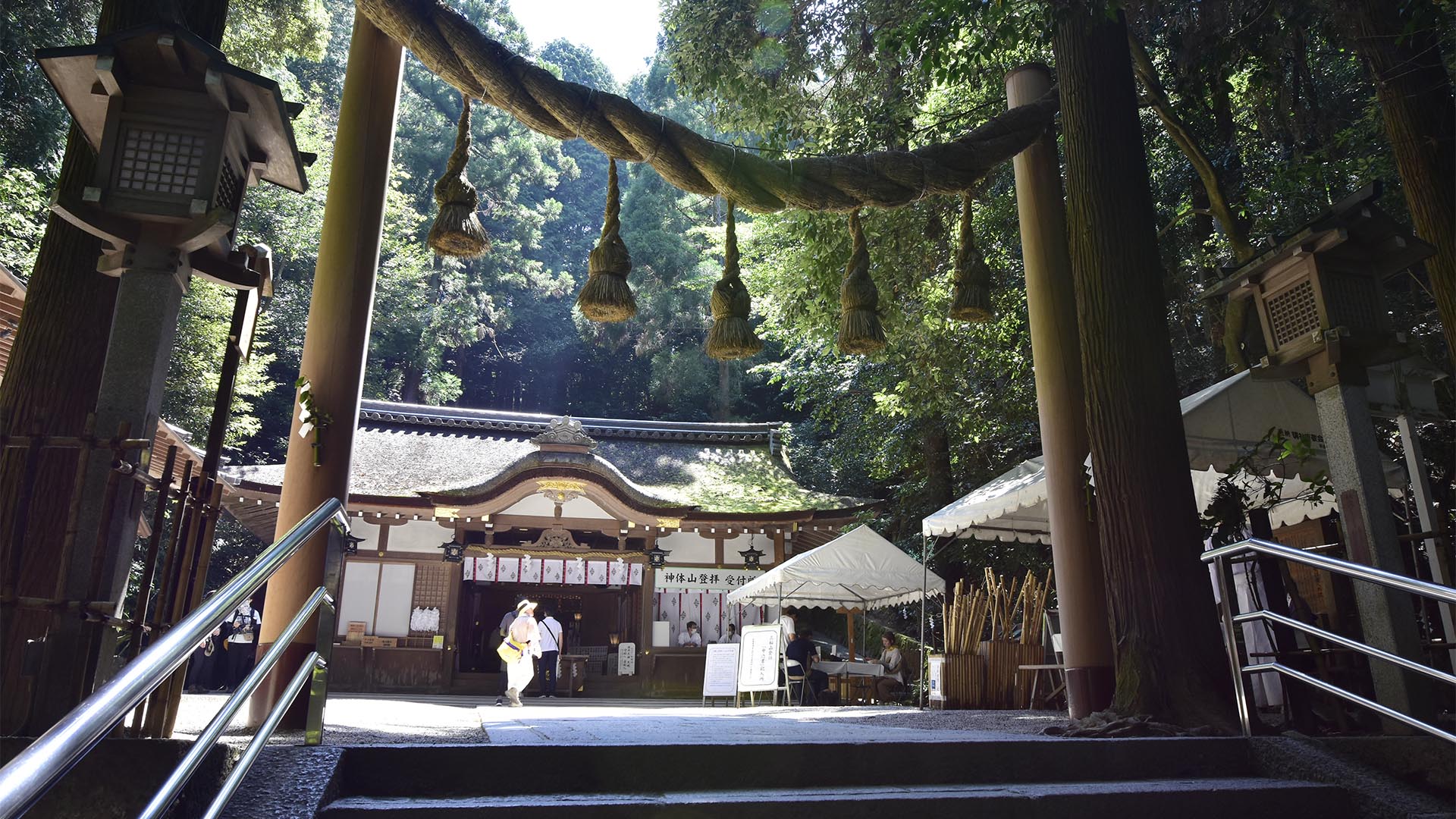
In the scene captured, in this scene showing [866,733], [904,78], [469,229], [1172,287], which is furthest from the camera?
[1172,287]

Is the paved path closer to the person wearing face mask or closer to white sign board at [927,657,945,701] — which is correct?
white sign board at [927,657,945,701]

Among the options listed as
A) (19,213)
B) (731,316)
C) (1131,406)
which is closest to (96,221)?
(731,316)

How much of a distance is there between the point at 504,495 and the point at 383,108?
9377mm

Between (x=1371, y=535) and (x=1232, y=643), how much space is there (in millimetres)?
757

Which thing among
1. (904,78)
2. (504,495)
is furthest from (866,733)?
(504,495)

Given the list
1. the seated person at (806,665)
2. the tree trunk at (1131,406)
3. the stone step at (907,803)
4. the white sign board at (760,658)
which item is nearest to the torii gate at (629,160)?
the tree trunk at (1131,406)

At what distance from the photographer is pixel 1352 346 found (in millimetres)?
3873

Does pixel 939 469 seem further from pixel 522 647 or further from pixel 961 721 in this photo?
pixel 961 721

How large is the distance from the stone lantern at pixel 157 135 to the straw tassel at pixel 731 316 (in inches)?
88.8

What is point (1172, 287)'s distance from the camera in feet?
33.0

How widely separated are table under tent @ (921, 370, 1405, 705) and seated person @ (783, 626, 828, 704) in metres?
3.10

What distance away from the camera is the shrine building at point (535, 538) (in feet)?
43.2

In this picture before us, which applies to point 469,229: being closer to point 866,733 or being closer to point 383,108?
point 383,108

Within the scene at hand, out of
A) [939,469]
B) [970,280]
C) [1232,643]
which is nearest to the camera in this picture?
[1232,643]
